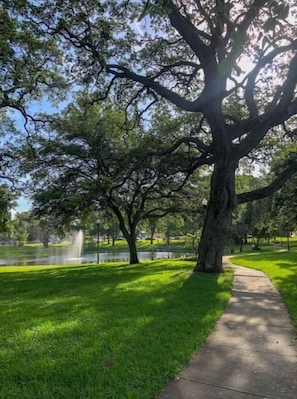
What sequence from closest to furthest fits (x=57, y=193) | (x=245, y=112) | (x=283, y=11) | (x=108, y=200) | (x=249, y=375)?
(x=283, y=11) → (x=249, y=375) → (x=245, y=112) → (x=57, y=193) → (x=108, y=200)

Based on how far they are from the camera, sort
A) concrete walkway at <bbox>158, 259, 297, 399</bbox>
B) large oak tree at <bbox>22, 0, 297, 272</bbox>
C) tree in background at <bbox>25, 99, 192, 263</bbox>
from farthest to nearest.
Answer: tree in background at <bbox>25, 99, 192, 263</bbox> → large oak tree at <bbox>22, 0, 297, 272</bbox> → concrete walkway at <bbox>158, 259, 297, 399</bbox>

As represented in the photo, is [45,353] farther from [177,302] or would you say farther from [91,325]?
[177,302]

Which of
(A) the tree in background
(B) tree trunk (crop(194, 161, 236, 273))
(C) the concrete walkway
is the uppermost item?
(A) the tree in background

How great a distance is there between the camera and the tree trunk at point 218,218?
1092 cm

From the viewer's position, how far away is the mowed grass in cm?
297

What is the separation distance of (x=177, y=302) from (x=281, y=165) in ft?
43.7

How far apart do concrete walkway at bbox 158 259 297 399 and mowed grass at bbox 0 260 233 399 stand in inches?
6.6

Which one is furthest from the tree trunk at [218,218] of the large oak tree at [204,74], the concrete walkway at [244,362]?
the concrete walkway at [244,362]

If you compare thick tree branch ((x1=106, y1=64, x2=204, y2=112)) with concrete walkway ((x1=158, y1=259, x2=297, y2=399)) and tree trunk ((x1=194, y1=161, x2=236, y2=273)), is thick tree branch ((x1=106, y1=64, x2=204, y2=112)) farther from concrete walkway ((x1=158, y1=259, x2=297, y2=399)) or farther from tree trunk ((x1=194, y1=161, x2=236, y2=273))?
concrete walkway ((x1=158, y1=259, x2=297, y2=399))

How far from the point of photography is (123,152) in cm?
1590

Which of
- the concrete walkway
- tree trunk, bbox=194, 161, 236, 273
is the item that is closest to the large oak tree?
tree trunk, bbox=194, 161, 236, 273

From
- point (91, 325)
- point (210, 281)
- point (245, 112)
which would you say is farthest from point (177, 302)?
point (245, 112)

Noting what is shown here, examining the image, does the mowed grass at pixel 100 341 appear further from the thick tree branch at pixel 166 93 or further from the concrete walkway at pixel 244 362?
the thick tree branch at pixel 166 93

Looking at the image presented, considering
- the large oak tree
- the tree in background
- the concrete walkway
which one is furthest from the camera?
the tree in background
